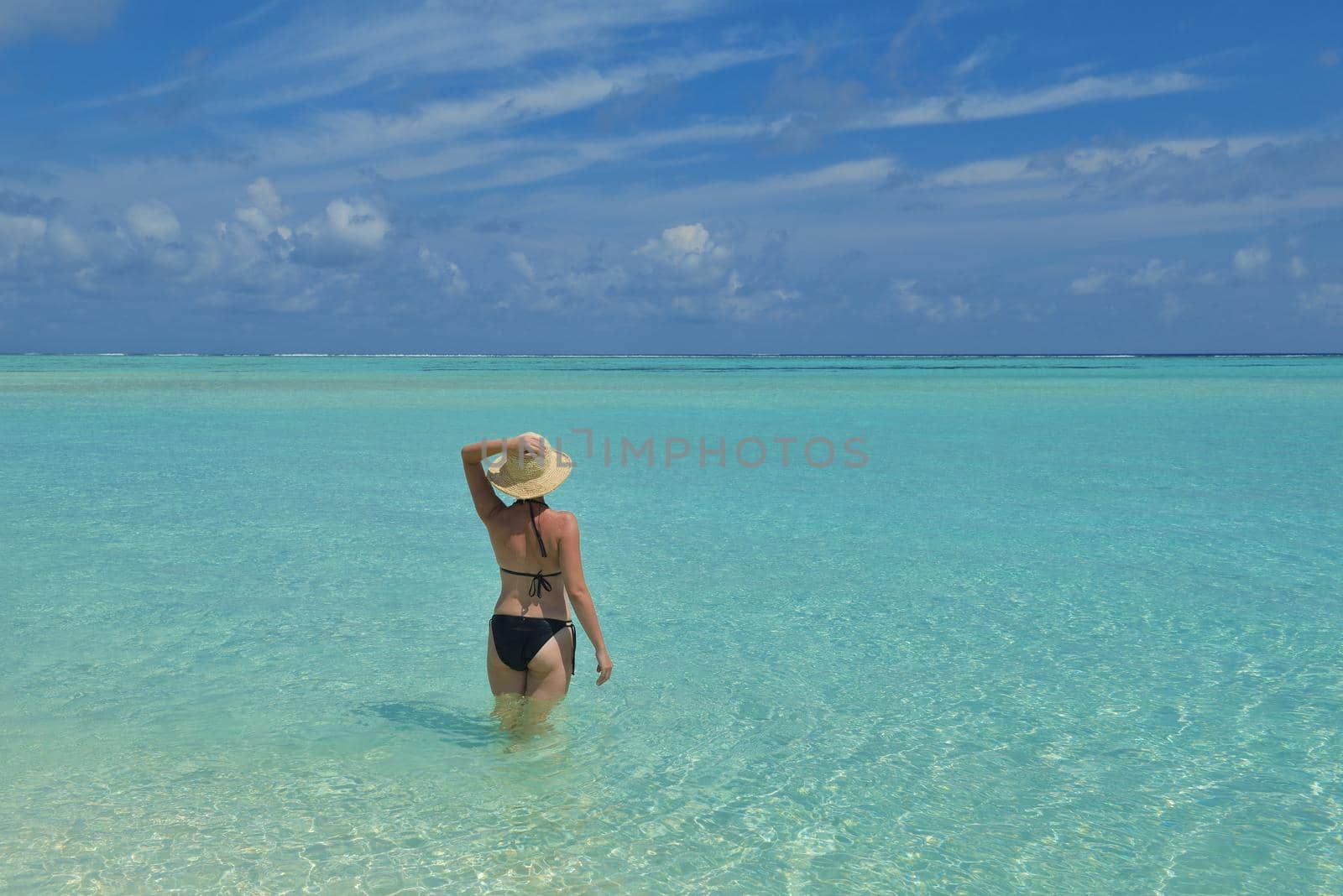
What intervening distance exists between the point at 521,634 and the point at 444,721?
1.06m

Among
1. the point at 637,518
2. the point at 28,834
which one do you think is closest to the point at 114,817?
the point at 28,834

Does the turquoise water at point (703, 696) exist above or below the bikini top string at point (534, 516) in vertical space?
below

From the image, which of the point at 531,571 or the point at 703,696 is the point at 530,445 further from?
the point at 703,696

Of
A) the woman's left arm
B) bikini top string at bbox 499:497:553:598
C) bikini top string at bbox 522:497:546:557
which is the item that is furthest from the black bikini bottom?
the woman's left arm

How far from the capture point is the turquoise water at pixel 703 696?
13.9 feet

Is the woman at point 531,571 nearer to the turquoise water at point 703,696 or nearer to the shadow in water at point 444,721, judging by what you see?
the shadow in water at point 444,721

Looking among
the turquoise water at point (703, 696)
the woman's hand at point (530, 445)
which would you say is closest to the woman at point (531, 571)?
the woman's hand at point (530, 445)

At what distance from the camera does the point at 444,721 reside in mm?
5652

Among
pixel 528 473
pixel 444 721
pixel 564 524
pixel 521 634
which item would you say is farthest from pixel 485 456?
pixel 444 721

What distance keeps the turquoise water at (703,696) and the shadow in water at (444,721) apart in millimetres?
28

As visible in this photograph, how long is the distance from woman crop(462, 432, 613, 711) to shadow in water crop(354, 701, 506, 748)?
0.35m

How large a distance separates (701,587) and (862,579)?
1462mm

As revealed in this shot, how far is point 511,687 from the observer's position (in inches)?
203

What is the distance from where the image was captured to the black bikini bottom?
16.3 feet
